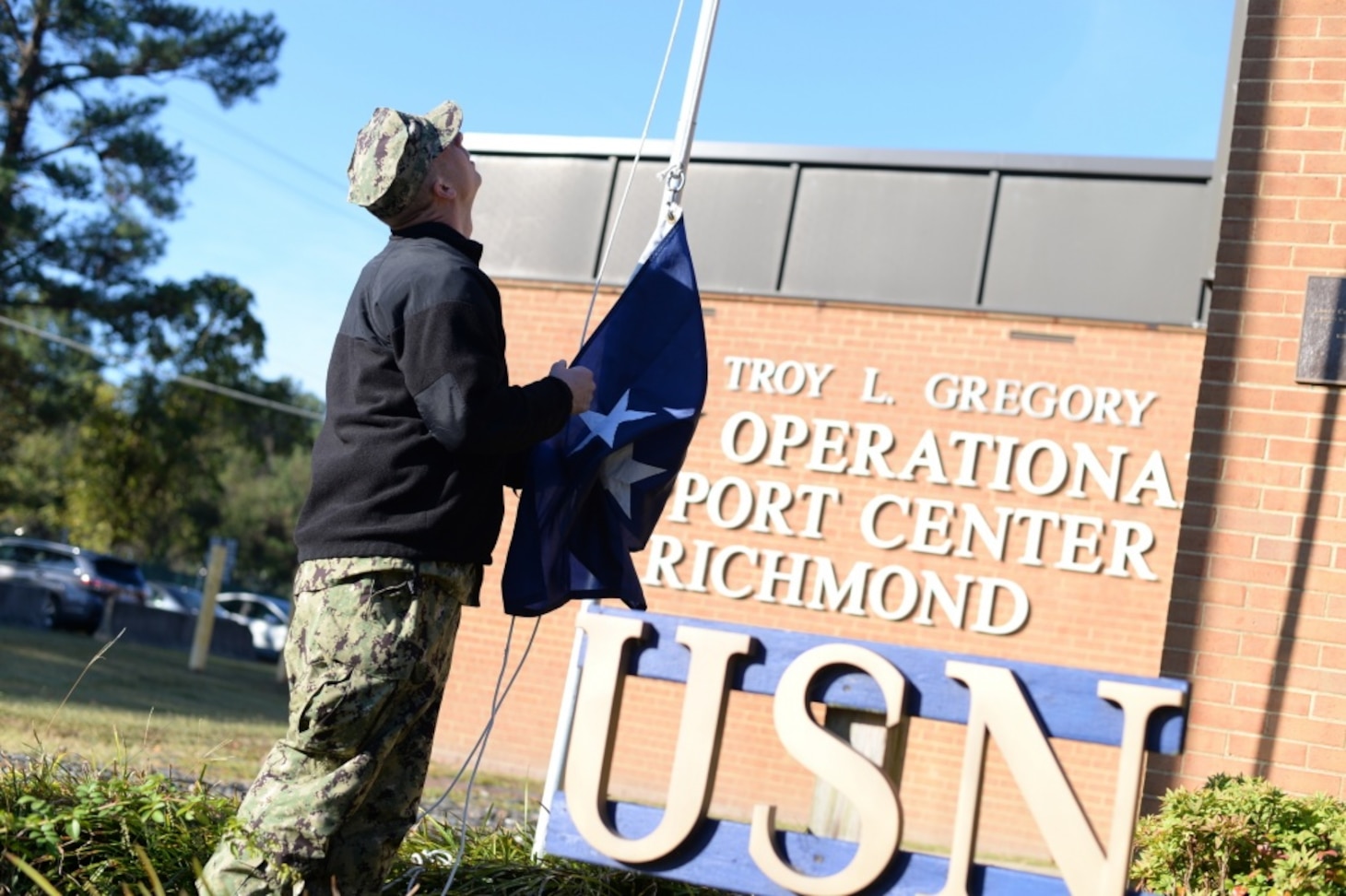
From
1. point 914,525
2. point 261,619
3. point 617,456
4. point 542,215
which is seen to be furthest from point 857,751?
point 261,619

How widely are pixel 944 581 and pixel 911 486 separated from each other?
991mm

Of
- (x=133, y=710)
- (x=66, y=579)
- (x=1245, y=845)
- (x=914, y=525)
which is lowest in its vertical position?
(x=133, y=710)

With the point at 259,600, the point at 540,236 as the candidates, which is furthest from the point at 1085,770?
the point at 259,600

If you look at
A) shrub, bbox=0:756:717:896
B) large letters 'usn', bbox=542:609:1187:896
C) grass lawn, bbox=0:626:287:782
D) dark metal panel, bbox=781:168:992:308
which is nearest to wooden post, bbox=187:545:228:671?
grass lawn, bbox=0:626:287:782

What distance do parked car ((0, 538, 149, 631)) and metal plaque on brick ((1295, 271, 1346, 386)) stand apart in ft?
86.5

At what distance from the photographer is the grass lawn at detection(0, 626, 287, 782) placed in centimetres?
808

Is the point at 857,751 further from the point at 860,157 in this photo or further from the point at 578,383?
the point at 860,157

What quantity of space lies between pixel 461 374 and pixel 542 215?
1328 centimetres

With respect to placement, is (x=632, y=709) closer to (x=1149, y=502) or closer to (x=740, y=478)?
(x=740, y=478)

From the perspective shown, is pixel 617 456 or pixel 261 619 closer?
pixel 617 456

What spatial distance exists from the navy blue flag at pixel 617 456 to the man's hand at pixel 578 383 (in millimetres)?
254

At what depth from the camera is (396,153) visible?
3.51m

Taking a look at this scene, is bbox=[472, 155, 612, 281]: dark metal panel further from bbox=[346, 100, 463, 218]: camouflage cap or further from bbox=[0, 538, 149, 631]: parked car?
bbox=[0, 538, 149, 631]: parked car

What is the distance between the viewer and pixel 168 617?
3114cm
